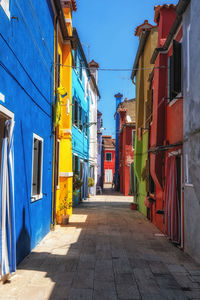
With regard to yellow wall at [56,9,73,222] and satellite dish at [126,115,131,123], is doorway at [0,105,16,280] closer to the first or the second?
yellow wall at [56,9,73,222]

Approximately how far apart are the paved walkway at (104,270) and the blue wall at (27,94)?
0.62 meters

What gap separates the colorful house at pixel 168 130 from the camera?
7.85 m

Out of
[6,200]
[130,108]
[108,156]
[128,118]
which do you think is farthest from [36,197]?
[108,156]

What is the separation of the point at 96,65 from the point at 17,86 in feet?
79.1

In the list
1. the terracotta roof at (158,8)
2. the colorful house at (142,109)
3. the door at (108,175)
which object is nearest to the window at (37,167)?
the terracotta roof at (158,8)

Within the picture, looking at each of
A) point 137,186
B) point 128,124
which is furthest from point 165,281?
point 128,124

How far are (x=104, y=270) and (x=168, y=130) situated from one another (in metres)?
5.09

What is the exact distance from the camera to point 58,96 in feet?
34.4

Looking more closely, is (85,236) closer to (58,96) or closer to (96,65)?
(58,96)

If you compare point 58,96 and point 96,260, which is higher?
point 58,96

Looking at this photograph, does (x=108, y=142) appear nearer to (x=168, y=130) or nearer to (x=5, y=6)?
(x=168, y=130)

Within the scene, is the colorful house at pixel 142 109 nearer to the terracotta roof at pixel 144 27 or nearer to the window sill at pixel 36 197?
the terracotta roof at pixel 144 27

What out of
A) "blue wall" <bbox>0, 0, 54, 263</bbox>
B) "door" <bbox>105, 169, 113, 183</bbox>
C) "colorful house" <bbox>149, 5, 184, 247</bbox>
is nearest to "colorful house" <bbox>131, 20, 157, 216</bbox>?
"colorful house" <bbox>149, 5, 184, 247</bbox>

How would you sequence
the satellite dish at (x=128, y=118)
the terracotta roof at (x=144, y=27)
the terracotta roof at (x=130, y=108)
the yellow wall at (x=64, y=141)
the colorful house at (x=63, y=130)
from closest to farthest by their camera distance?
the colorful house at (x=63, y=130) → the yellow wall at (x=64, y=141) → the terracotta roof at (x=144, y=27) → the satellite dish at (x=128, y=118) → the terracotta roof at (x=130, y=108)
